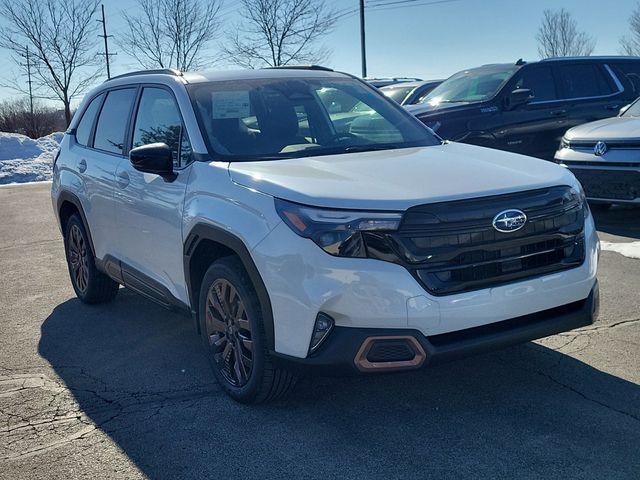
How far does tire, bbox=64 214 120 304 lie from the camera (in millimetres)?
5926

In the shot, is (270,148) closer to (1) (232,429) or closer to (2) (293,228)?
(2) (293,228)

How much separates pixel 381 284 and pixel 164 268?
1.81 meters

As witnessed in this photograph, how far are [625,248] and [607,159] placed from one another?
130 cm

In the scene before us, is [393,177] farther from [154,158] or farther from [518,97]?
[518,97]

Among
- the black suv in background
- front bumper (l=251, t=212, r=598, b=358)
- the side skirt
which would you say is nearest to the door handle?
the side skirt

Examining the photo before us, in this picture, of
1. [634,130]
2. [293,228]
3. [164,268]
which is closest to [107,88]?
[164,268]

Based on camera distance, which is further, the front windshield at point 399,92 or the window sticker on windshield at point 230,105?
the front windshield at point 399,92

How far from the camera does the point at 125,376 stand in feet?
14.7

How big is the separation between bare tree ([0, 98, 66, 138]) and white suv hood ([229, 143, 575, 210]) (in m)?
31.5

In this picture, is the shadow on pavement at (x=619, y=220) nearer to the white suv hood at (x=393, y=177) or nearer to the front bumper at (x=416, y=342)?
the white suv hood at (x=393, y=177)

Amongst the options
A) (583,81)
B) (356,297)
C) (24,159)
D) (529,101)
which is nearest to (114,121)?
(356,297)

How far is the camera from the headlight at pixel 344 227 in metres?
3.27

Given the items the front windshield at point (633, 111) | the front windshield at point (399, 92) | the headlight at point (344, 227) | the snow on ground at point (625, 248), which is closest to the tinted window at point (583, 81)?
A: the front windshield at point (633, 111)

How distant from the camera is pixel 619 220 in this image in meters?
8.70
